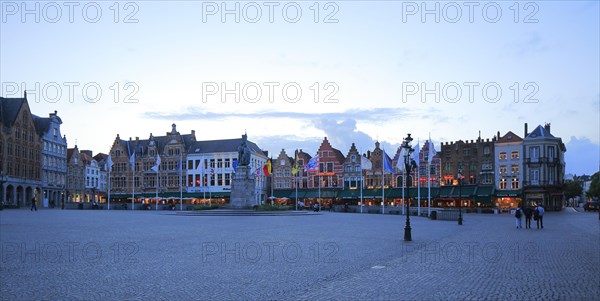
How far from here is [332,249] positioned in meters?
19.2

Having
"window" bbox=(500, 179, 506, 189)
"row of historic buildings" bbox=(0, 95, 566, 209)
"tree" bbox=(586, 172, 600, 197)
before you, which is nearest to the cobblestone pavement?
"row of historic buildings" bbox=(0, 95, 566, 209)

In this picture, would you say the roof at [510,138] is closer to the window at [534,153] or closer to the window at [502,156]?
the window at [502,156]

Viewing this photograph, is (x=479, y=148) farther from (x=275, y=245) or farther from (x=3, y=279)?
(x=3, y=279)

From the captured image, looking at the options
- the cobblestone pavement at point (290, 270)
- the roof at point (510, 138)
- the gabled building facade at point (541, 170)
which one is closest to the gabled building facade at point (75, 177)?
the roof at point (510, 138)

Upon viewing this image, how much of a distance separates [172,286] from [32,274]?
12.4ft

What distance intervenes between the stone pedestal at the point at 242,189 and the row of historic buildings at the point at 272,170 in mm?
12461

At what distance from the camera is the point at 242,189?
182 feet

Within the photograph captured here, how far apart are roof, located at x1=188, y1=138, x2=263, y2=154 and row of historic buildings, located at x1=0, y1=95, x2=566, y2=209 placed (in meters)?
0.22

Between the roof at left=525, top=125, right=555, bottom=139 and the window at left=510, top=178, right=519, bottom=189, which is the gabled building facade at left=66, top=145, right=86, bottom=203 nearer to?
the window at left=510, top=178, right=519, bottom=189

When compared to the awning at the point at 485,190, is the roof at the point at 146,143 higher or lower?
higher

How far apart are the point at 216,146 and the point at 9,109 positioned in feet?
122

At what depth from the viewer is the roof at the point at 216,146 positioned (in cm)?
10594

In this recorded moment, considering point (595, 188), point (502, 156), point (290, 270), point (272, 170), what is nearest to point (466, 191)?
point (502, 156)

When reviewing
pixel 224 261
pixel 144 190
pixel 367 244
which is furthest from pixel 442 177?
pixel 224 261
